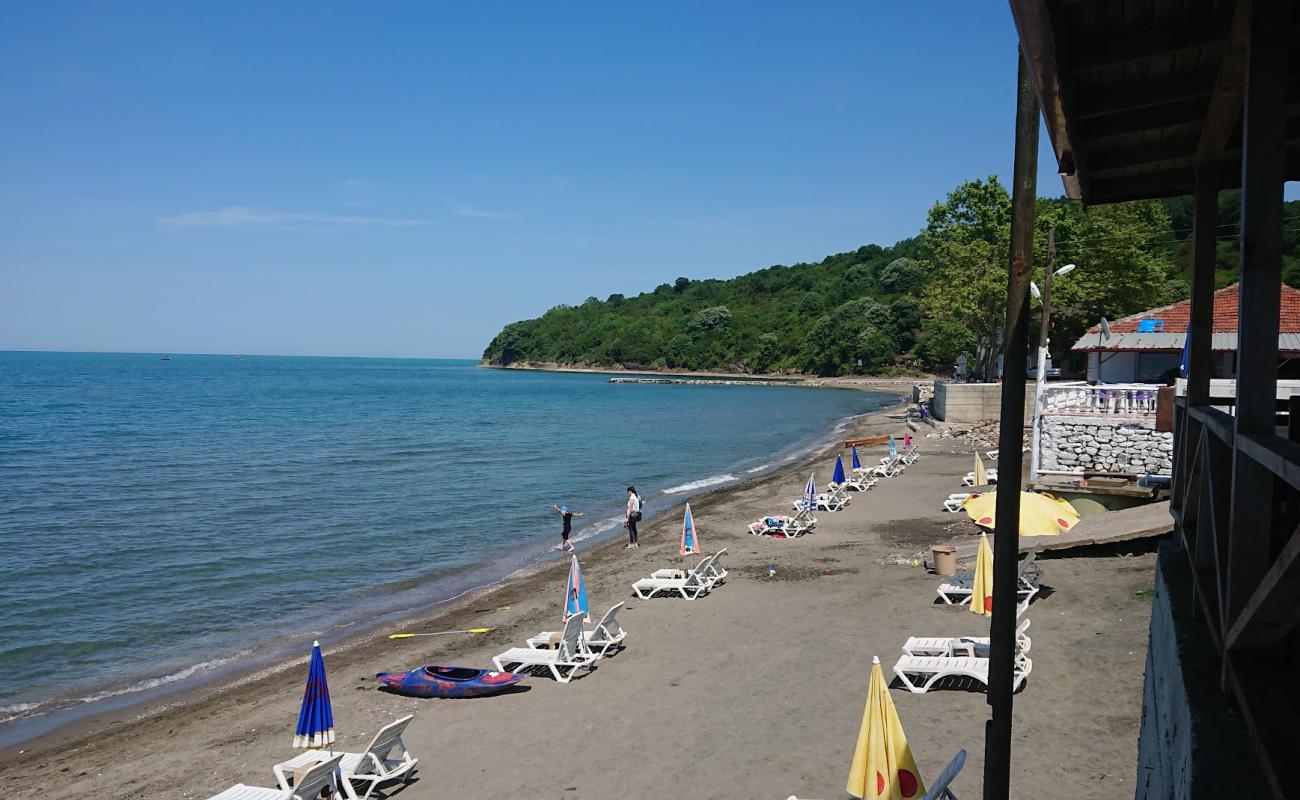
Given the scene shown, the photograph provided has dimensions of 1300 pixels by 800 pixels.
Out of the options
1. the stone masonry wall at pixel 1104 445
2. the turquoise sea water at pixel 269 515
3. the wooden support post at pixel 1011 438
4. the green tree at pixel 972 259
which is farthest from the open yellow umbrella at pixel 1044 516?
the green tree at pixel 972 259

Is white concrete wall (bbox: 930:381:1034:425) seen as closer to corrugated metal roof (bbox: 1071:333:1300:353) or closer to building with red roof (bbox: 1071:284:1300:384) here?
building with red roof (bbox: 1071:284:1300:384)

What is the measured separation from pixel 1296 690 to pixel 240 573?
2210 centimetres

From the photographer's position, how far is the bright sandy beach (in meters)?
8.78

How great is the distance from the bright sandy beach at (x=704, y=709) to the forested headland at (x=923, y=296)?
25827mm

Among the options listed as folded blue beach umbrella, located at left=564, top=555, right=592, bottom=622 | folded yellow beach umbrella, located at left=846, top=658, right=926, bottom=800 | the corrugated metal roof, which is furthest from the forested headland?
folded yellow beach umbrella, located at left=846, top=658, right=926, bottom=800

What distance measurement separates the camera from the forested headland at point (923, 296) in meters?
49.6

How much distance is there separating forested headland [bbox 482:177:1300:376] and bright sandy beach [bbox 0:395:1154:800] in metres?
25.8

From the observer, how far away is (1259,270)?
2.69 m

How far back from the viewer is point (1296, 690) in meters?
2.69

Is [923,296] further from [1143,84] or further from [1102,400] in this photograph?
Answer: [1143,84]

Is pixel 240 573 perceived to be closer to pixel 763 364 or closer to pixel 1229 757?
pixel 1229 757

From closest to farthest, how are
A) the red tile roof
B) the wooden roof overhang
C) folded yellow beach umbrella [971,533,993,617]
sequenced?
the wooden roof overhang → folded yellow beach umbrella [971,533,993,617] → the red tile roof

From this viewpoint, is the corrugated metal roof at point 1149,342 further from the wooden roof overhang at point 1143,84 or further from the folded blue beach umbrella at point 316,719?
the folded blue beach umbrella at point 316,719

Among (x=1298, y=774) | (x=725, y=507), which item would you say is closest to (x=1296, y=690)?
(x=1298, y=774)
